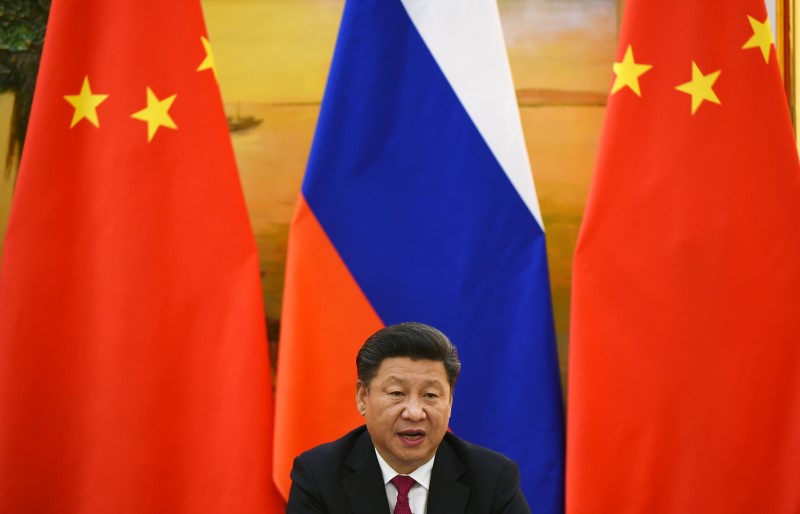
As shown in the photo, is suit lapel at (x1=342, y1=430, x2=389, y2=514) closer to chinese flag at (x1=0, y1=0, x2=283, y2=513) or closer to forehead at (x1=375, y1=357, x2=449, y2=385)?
forehead at (x1=375, y1=357, x2=449, y2=385)

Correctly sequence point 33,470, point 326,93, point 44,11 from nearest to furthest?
1. point 33,470
2. point 326,93
3. point 44,11

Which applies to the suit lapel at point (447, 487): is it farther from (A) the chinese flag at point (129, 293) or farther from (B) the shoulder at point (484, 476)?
(A) the chinese flag at point (129, 293)

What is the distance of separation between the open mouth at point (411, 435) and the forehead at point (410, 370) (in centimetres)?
10

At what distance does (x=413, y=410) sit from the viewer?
173 centimetres

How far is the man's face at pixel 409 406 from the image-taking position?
175cm

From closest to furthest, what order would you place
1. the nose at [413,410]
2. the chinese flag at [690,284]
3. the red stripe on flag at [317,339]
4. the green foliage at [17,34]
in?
the nose at [413,410] < the chinese flag at [690,284] < the red stripe on flag at [317,339] < the green foliage at [17,34]

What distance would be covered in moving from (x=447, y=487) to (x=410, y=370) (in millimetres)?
255

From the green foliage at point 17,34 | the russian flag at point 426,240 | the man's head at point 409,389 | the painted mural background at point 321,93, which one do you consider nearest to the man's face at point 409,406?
the man's head at point 409,389

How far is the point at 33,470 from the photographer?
241 cm

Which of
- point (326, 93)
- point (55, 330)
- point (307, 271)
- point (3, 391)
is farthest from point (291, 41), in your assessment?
point (3, 391)

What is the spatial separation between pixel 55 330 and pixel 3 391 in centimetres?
21

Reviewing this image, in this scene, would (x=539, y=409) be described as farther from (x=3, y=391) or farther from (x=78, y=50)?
(x=78, y=50)

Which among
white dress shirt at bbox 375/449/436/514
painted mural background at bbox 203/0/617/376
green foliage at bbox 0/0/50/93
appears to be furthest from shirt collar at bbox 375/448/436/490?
green foliage at bbox 0/0/50/93

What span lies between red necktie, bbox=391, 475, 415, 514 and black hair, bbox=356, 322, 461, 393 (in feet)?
0.68
